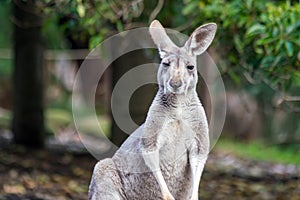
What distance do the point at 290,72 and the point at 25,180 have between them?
273 cm

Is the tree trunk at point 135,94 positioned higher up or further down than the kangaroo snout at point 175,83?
further down

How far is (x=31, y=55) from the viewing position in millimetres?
7617

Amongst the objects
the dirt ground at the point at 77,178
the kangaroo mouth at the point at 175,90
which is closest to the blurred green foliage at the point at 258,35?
the dirt ground at the point at 77,178

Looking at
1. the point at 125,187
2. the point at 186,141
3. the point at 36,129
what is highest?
the point at 186,141

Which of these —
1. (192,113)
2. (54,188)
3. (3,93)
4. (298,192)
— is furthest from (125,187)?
(3,93)

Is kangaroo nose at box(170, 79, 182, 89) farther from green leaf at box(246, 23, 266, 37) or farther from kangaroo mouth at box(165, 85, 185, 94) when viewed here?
green leaf at box(246, 23, 266, 37)

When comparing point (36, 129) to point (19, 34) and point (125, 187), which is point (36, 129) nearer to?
point (19, 34)

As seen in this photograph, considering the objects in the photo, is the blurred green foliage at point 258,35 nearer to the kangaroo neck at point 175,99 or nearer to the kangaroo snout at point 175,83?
the kangaroo neck at point 175,99

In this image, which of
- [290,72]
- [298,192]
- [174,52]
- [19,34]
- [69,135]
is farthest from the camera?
[69,135]

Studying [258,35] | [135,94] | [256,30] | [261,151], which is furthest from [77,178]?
[261,151]

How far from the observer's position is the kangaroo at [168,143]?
3.01 metres

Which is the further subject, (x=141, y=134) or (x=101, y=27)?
(x=101, y=27)

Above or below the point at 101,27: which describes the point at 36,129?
below

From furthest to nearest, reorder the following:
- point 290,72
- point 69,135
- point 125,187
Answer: point 69,135 → point 290,72 → point 125,187
